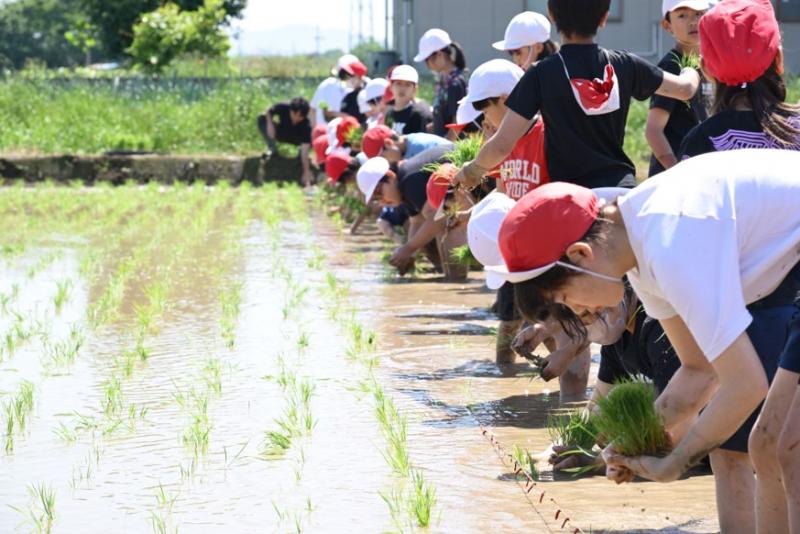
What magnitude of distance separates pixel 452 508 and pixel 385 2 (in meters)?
23.8

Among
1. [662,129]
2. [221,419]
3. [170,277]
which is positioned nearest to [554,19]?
[662,129]

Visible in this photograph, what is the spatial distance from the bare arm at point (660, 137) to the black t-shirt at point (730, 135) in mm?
1968

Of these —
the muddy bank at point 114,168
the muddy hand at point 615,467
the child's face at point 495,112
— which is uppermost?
the child's face at point 495,112

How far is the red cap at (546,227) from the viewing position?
2934 millimetres

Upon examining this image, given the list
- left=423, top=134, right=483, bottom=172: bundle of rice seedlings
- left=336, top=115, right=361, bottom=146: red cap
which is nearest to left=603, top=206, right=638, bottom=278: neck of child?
left=423, top=134, right=483, bottom=172: bundle of rice seedlings

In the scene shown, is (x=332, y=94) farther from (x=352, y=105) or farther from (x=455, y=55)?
(x=455, y=55)

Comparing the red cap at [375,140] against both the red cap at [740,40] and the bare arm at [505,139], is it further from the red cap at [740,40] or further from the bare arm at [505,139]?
the red cap at [740,40]

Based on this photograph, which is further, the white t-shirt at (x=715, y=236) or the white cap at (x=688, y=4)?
the white cap at (x=688, y=4)

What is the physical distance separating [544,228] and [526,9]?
64.7 ft

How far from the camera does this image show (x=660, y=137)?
19.9 feet

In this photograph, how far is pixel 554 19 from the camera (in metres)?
5.44

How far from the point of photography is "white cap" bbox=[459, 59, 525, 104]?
6.19 m

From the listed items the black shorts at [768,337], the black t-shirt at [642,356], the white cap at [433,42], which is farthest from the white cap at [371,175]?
the black shorts at [768,337]

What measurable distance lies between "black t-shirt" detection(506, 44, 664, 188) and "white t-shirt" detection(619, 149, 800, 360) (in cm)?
226
